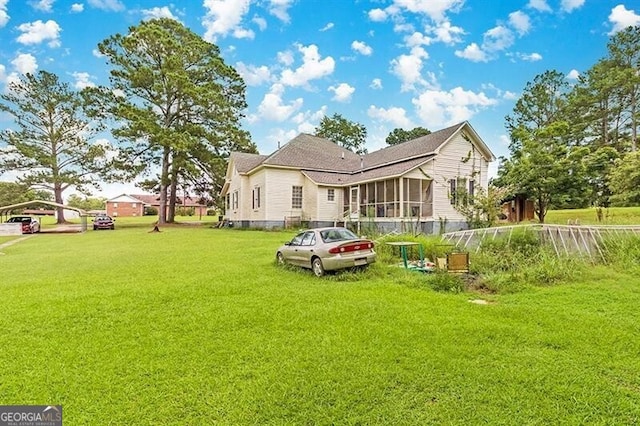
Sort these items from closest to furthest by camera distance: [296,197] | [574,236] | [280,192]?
[574,236] → [280,192] → [296,197]

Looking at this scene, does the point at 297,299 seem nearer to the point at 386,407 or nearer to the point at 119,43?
the point at 386,407

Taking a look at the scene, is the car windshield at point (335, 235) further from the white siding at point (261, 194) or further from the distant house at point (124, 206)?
the distant house at point (124, 206)

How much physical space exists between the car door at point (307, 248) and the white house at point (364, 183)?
Answer: 9938 millimetres

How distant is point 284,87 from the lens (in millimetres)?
24922

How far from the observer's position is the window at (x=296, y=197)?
85.5ft

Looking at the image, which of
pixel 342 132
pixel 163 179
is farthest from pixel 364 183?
pixel 342 132

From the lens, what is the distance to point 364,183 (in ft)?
74.7

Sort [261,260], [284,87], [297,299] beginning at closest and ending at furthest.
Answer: [297,299]
[261,260]
[284,87]

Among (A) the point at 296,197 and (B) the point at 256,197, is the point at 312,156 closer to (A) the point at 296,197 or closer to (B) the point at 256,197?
(A) the point at 296,197

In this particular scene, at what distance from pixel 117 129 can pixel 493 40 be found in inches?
1158

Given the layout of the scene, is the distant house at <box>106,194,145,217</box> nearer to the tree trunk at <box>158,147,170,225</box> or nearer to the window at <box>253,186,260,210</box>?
the tree trunk at <box>158,147,170,225</box>

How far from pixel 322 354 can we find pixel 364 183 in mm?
19013

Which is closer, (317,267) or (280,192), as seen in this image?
(317,267)

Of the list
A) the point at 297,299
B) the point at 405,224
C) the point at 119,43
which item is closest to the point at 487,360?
the point at 297,299
